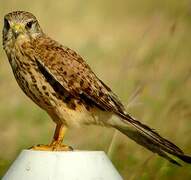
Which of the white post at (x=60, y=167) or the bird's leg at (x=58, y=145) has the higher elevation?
the bird's leg at (x=58, y=145)

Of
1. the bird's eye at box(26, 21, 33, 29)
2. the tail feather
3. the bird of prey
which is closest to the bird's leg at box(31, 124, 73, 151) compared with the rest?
the bird of prey

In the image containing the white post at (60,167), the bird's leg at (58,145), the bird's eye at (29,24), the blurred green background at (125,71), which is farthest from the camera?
the blurred green background at (125,71)

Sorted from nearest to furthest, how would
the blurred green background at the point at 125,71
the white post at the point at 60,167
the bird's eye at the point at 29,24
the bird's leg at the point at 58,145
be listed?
1. the white post at the point at 60,167
2. the bird's leg at the point at 58,145
3. the bird's eye at the point at 29,24
4. the blurred green background at the point at 125,71

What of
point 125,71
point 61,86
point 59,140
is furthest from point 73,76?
point 125,71

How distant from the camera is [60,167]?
1.36 m

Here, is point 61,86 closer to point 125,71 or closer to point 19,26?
point 19,26

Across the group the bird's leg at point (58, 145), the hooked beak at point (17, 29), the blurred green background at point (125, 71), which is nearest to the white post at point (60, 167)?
the bird's leg at point (58, 145)

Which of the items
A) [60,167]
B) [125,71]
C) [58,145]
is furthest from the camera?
[125,71]

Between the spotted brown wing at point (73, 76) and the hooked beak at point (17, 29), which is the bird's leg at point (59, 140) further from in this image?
the hooked beak at point (17, 29)

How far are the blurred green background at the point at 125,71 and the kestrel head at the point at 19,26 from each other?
563mm

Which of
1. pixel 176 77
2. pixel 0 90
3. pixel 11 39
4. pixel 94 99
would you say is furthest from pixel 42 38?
pixel 176 77

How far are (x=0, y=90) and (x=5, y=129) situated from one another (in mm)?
129

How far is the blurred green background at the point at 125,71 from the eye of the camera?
2230 millimetres

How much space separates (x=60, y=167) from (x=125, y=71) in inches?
38.0
